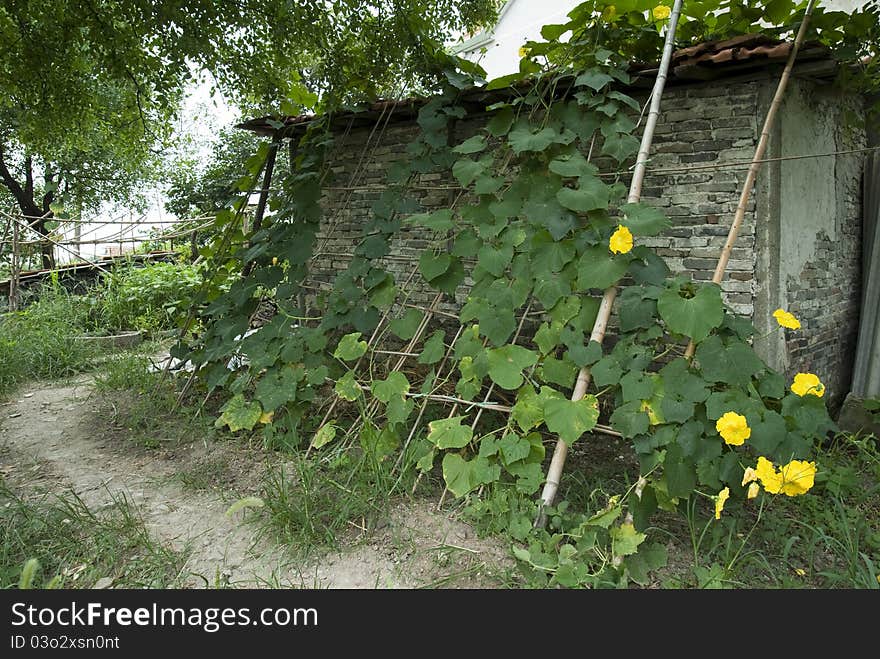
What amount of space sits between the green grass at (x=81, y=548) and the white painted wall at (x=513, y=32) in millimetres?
8710

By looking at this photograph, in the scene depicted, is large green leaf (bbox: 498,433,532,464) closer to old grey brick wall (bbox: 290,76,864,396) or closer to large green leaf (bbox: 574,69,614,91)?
old grey brick wall (bbox: 290,76,864,396)

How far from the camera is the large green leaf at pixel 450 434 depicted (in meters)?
3.02

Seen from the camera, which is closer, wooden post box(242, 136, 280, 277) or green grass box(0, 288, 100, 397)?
wooden post box(242, 136, 280, 277)

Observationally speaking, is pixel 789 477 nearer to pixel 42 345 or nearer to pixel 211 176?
pixel 42 345

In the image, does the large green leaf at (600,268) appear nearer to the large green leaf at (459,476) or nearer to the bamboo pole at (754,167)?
the bamboo pole at (754,167)

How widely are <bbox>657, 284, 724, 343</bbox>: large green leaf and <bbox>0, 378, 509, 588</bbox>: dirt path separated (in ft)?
3.97

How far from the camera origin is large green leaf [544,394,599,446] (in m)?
2.77

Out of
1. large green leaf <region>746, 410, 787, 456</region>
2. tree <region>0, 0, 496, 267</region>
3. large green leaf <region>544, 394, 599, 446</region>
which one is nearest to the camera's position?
large green leaf <region>746, 410, 787, 456</region>

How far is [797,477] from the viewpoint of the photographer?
2332 mm

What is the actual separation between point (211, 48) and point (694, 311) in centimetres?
351

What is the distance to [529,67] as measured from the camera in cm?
373

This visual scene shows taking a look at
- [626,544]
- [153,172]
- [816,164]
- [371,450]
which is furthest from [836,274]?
[153,172]

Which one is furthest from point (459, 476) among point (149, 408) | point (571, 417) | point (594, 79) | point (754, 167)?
point (149, 408)

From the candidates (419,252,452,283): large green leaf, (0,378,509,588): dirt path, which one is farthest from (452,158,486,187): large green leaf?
(0,378,509,588): dirt path
